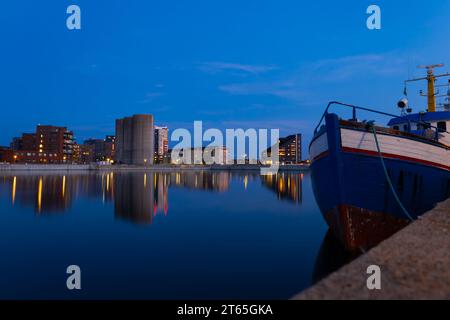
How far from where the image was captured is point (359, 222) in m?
12.5

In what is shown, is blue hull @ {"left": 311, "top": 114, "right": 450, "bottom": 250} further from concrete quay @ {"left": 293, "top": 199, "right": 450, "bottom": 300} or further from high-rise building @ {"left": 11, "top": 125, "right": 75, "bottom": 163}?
high-rise building @ {"left": 11, "top": 125, "right": 75, "bottom": 163}

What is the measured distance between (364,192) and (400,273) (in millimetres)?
6919

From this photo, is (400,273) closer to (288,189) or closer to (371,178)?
(371,178)

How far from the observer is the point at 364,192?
1255 centimetres

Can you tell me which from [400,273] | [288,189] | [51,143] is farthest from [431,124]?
[51,143]

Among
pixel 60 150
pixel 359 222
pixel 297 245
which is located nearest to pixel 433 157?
pixel 359 222

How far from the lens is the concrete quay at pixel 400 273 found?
17.2 feet

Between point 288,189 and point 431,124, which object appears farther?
point 288,189

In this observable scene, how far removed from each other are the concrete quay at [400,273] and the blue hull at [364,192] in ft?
11.9

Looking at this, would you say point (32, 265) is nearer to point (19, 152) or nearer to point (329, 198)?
point (329, 198)

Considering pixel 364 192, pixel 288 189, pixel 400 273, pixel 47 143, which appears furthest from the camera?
pixel 47 143

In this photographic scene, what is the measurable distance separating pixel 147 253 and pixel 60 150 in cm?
18612

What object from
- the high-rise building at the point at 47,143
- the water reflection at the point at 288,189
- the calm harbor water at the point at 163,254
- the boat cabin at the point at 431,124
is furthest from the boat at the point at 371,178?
the high-rise building at the point at 47,143

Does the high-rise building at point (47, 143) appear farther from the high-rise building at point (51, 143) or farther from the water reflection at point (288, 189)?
the water reflection at point (288, 189)
